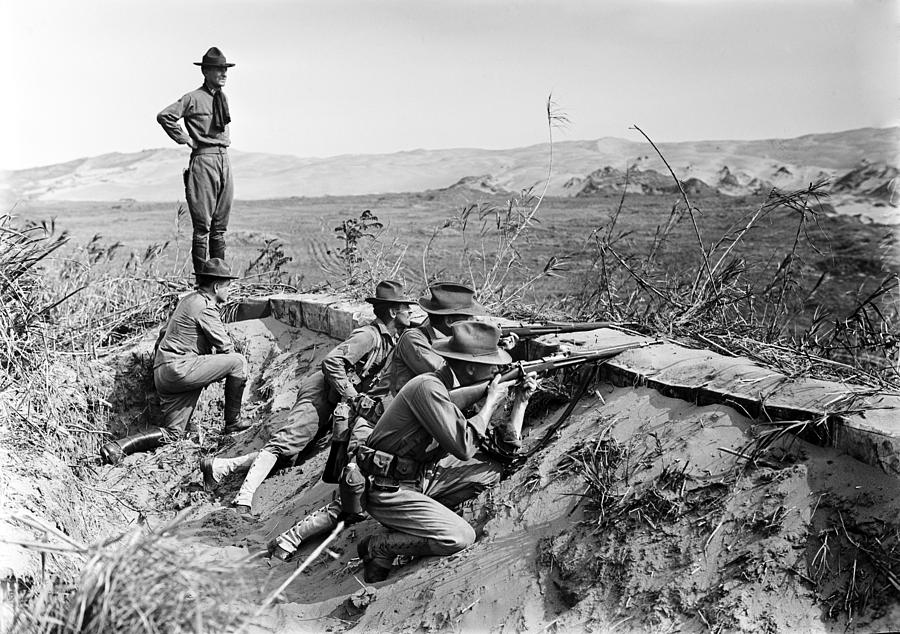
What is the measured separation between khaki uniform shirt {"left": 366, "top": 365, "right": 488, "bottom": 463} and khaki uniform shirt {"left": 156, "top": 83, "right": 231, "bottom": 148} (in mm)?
3985

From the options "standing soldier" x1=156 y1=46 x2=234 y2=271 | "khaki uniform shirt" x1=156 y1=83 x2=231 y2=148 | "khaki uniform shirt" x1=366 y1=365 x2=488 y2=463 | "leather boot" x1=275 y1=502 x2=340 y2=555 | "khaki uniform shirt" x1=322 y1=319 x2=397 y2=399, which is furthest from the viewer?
"standing soldier" x1=156 y1=46 x2=234 y2=271

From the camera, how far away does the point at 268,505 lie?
691 centimetres

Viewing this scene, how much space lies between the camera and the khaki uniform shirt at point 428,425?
507 centimetres

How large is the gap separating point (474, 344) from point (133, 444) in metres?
3.82

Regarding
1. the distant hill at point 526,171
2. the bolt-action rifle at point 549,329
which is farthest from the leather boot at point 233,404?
the distant hill at point 526,171

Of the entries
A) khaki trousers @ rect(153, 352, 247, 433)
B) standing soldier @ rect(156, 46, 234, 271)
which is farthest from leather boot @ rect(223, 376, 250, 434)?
standing soldier @ rect(156, 46, 234, 271)

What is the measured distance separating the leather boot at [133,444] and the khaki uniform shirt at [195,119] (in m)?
2.62

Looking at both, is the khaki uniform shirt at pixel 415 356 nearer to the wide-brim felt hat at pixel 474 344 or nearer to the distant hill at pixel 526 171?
the wide-brim felt hat at pixel 474 344

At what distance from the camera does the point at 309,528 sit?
18.8ft

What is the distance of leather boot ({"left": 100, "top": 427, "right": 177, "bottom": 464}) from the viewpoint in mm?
7492

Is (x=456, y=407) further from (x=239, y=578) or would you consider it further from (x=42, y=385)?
(x=42, y=385)

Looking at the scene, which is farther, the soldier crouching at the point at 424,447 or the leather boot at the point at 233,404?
the leather boot at the point at 233,404

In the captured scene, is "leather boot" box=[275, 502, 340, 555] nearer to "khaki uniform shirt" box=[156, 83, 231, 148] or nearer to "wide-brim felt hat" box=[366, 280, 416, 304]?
"wide-brim felt hat" box=[366, 280, 416, 304]

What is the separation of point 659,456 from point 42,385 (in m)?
4.75
